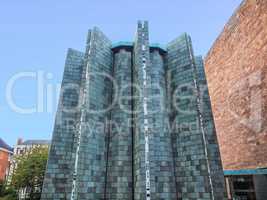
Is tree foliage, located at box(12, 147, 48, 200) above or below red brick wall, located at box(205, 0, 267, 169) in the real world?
below

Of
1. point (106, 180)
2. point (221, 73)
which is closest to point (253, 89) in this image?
point (221, 73)

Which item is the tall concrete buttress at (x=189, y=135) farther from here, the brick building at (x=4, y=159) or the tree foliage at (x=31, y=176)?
the brick building at (x=4, y=159)

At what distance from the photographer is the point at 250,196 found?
10.9 meters

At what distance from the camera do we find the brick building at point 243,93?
10.3 meters

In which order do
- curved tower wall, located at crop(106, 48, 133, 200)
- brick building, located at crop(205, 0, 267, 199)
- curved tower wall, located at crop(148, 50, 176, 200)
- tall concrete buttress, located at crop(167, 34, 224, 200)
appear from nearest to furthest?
curved tower wall, located at crop(148, 50, 176, 200) → tall concrete buttress, located at crop(167, 34, 224, 200) → curved tower wall, located at crop(106, 48, 133, 200) → brick building, located at crop(205, 0, 267, 199)

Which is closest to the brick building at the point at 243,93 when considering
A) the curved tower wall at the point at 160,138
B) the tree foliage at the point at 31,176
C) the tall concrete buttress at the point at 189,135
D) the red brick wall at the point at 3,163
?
the tall concrete buttress at the point at 189,135

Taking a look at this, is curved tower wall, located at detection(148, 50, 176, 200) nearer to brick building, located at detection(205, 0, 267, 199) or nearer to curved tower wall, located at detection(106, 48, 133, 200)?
curved tower wall, located at detection(106, 48, 133, 200)

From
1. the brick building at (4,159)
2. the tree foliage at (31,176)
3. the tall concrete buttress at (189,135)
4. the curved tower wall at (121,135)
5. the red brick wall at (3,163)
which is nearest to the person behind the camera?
the tall concrete buttress at (189,135)

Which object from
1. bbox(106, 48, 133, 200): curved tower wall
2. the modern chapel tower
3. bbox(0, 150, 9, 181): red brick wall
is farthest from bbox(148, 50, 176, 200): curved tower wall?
bbox(0, 150, 9, 181): red brick wall

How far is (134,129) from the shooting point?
837 cm

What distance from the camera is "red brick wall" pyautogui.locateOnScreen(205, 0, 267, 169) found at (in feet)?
33.9

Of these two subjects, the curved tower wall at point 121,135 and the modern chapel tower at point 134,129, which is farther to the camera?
the curved tower wall at point 121,135

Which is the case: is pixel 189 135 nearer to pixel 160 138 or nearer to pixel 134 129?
pixel 160 138

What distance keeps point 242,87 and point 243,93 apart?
1.32 feet
